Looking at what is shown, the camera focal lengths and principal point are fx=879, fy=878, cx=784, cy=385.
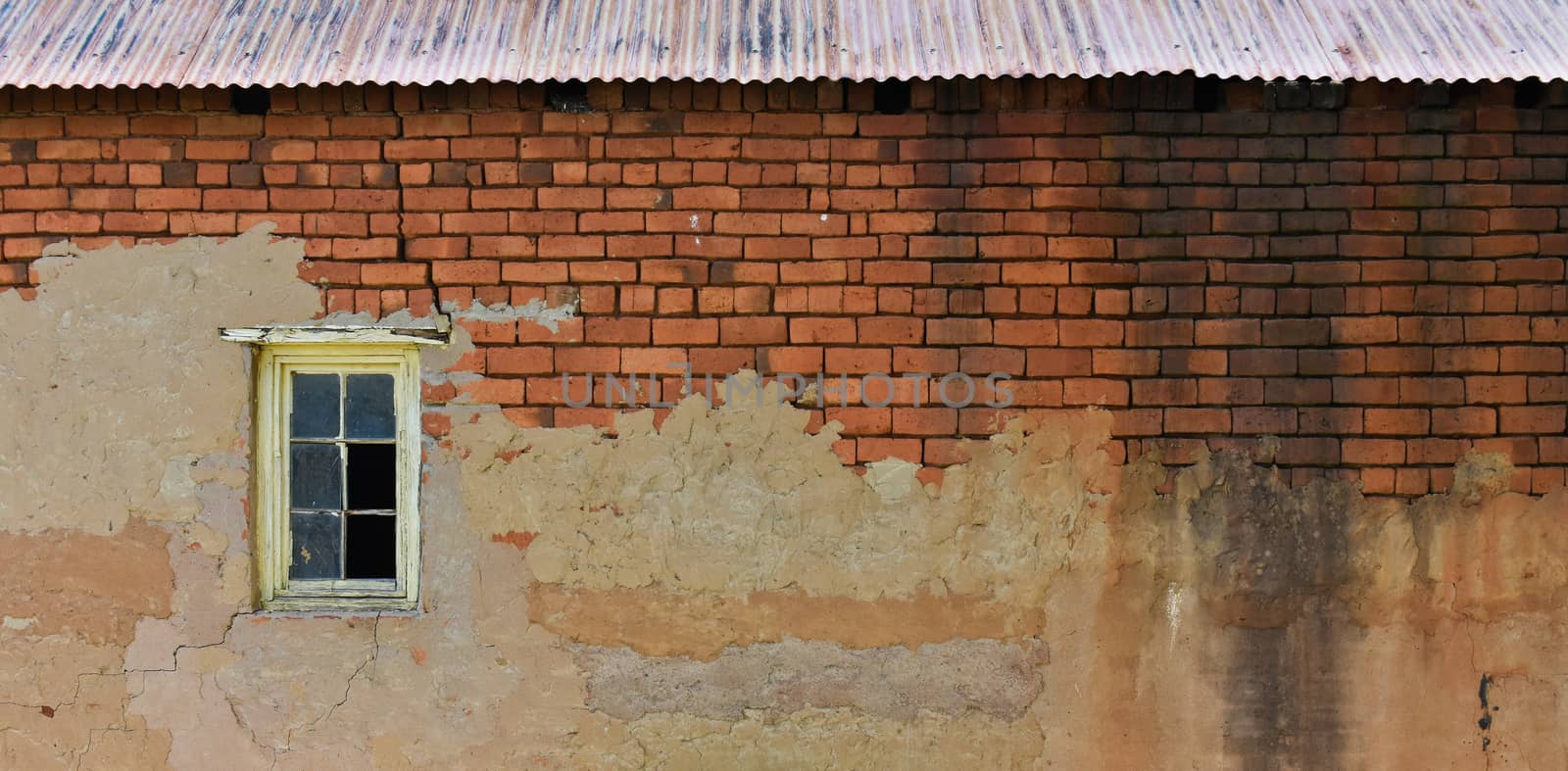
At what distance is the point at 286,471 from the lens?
3230 millimetres

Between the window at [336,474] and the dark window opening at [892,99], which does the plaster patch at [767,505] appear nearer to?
the window at [336,474]

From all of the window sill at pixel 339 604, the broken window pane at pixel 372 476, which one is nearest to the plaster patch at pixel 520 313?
the broken window pane at pixel 372 476

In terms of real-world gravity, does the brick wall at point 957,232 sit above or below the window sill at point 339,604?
above

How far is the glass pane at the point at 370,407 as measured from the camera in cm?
325

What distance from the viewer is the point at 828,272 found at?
10.0 ft

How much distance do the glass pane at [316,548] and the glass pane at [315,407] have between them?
1.08 ft

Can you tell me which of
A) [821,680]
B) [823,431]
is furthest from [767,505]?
[821,680]

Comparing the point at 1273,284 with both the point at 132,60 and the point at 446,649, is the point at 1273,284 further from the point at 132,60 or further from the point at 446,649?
the point at 132,60

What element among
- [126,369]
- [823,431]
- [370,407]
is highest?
[126,369]

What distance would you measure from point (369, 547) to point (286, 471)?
41 cm

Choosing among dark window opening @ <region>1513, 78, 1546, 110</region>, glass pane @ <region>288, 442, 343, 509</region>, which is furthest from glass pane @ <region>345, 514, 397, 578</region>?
dark window opening @ <region>1513, 78, 1546, 110</region>

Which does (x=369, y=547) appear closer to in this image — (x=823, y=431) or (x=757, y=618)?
(x=757, y=618)

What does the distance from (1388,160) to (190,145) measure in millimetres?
4196

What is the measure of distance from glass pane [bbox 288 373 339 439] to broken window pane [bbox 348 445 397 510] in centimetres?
13
